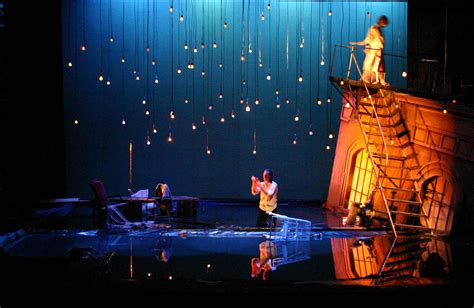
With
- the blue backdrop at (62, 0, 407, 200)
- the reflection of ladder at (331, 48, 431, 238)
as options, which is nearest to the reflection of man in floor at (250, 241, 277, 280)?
the reflection of ladder at (331, 48, 431, 238)

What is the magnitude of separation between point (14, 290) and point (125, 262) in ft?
12.1

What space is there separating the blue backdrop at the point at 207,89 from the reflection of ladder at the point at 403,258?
5741 millimetres

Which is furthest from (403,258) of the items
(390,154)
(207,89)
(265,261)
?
(207,89)

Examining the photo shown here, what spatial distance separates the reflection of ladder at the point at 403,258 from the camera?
9391 millimetres

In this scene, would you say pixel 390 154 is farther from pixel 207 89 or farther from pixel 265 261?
pixel 207 89

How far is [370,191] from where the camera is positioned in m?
14.8

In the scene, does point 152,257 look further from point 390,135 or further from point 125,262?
point 390,135

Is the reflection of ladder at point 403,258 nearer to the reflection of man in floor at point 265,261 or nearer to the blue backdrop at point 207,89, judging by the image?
the reflection of man in floor at point 265,261

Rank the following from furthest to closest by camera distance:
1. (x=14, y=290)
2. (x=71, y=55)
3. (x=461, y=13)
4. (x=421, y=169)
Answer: (x=71, y=55) < (x=461, y=13) < (x=421, y=169) < (x=14, y=290)

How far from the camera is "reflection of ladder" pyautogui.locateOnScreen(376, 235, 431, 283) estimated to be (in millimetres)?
9391

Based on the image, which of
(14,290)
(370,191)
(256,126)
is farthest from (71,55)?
(14,290)

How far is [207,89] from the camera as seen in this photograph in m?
17.5

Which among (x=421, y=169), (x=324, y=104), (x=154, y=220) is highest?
(x=324, y=104)

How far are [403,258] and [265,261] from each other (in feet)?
6.89
